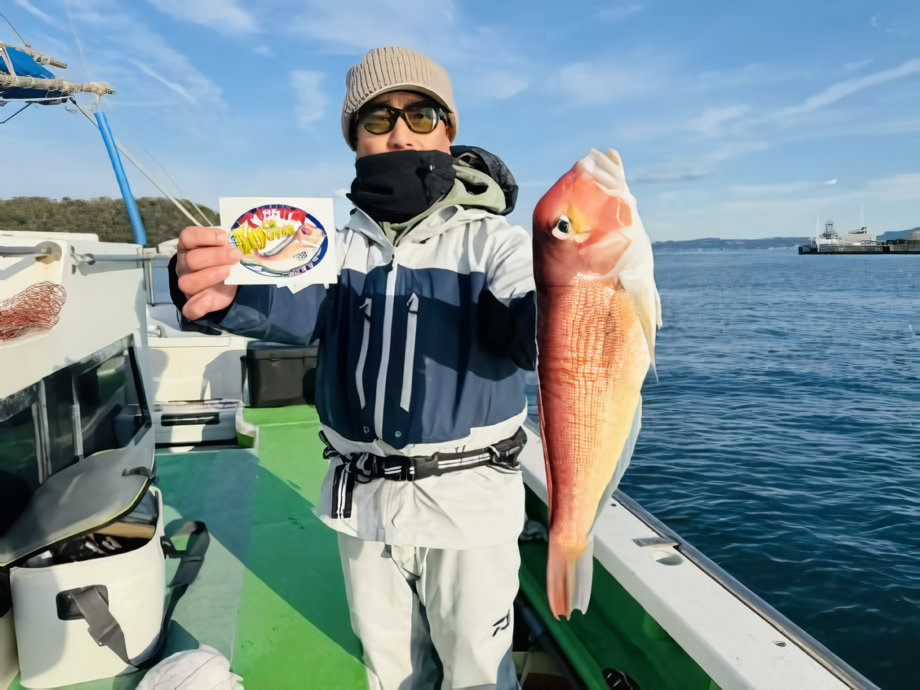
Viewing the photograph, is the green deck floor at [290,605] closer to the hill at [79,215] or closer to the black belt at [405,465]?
the black belt at [405,465]

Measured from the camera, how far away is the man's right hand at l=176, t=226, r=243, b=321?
4.43 ft

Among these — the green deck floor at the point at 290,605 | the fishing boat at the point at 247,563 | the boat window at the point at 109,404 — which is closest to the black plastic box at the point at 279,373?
the green deck floor at the point at 290,605

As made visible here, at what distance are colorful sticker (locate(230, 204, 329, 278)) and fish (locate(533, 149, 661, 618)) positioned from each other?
24.3 inches

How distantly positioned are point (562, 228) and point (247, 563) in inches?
122

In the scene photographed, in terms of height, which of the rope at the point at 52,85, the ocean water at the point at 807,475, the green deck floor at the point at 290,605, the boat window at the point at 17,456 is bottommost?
the ocean water at the point at 807,475

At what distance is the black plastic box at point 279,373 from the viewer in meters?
5.54

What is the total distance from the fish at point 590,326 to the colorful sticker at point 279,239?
62 centimetres

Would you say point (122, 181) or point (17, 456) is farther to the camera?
point (122, 181)

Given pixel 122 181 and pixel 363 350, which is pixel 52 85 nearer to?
pixel 122 181

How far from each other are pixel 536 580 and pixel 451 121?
8.23 feet

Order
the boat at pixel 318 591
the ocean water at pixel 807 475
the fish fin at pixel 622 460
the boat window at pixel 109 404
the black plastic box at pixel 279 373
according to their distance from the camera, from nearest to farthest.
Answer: the fish fin at pixel 622 460 → the boat at pixel 318 591 → the boat window at pixel 109 404 → the black plastic box at pixel 279 373 → the ocean water at pixel 807 475

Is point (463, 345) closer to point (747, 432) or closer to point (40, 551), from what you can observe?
point (40, 551)

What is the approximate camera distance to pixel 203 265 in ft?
4.49

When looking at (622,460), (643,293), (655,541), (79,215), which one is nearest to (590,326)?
(643,293)
